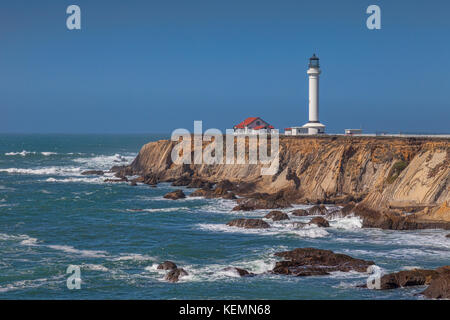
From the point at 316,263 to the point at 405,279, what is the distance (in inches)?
208

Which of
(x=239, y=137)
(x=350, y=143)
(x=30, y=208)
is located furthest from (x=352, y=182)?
(x=30, y=208)

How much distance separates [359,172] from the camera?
59.4 metres

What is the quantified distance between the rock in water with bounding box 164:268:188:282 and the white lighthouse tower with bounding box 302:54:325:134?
2201 inches

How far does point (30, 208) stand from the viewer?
5597 cm

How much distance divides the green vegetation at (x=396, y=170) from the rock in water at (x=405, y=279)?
81.4 feet

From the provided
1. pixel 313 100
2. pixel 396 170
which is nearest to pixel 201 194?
pixel 396 170

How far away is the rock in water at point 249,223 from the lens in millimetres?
44000

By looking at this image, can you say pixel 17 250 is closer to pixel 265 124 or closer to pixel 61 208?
pixel 61 208

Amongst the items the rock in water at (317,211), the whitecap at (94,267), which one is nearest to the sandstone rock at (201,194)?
the rock in water at (317,211)

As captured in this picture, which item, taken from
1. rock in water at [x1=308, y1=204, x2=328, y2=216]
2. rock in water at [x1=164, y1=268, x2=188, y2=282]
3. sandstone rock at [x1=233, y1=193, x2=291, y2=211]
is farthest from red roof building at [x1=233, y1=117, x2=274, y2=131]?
rock in water at [x1=164, y1=268, x2=188, y2=282]

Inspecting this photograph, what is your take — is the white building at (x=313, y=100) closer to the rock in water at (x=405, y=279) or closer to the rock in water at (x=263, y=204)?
the rock in water at (x=263, y=204)

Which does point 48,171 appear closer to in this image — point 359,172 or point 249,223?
point 359,172

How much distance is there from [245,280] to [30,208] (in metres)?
32.6

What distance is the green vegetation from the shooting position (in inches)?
2105
